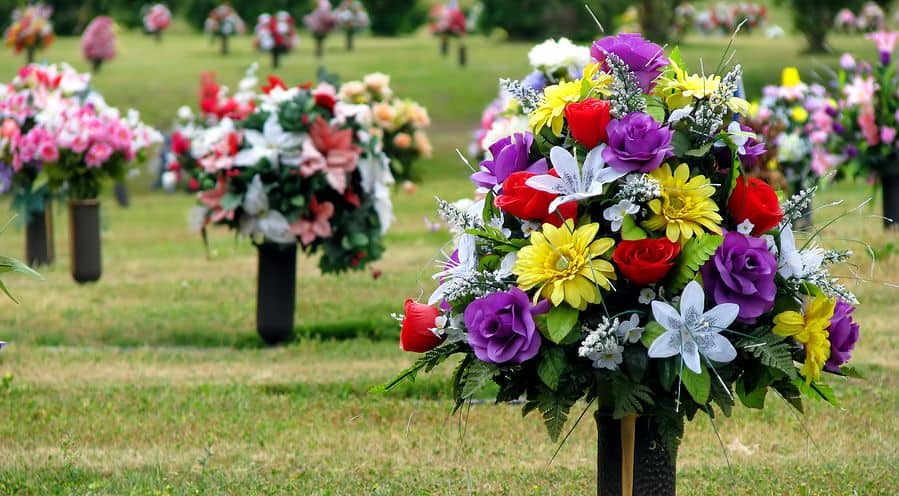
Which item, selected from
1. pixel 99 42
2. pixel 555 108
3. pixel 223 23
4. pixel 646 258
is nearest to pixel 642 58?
pixel 555 108

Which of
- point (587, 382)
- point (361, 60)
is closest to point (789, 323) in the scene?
point (587, 382)

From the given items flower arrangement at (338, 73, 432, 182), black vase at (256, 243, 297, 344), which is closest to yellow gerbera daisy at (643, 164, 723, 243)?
black vase at (256, 243, 297, 344)

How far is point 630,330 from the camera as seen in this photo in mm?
3557

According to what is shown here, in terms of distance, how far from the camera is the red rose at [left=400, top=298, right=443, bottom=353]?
3.81 m

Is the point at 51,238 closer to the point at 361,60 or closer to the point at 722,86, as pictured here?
the point at 722,86

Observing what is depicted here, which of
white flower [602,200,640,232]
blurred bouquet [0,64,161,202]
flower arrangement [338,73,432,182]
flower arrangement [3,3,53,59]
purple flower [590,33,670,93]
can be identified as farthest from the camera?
flower arrangement [3,3,53,59]

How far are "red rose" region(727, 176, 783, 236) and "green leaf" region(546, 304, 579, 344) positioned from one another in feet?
1.79

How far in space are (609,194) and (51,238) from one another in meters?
10.8

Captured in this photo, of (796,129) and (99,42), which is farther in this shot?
(99,42)

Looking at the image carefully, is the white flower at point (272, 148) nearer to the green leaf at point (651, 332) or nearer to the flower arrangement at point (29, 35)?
the green leaf at point (651, 332)

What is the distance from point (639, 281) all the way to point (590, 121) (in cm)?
48

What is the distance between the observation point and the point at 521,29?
4269 cm

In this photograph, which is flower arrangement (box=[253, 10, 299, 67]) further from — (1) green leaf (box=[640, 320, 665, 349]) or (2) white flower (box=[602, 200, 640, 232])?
(1) green leaf (box=[640, 320, 665, 349])

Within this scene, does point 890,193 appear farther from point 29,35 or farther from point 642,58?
point 29,35
